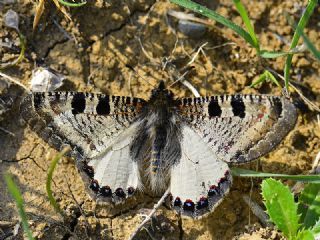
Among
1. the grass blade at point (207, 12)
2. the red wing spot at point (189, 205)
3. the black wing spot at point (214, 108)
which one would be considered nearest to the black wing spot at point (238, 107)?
the black wing spot at point (214, 108)

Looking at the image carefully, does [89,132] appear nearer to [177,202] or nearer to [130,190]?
[130,190]

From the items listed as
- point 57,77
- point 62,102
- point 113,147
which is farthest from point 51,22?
point 113,147

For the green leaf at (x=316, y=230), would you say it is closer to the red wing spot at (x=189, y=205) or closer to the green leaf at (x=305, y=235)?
the green leaf at (x=305, y=235)

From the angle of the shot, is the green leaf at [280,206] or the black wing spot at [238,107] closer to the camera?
the green leaf at [280,206]

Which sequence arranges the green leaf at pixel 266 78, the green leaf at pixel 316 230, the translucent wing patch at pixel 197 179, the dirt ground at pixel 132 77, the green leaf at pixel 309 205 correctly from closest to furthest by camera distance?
the green leaf at pixel 316 230, the translucent wing patch at pixel 197 179, the green leaf at pixel 309 205, the dirt ground at pixel 132 77, the green leaf at pixel 266 78

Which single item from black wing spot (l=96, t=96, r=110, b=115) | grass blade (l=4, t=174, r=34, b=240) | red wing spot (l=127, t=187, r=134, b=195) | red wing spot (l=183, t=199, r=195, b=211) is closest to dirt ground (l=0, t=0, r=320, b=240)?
red wing spot (l=127, t=187, r=134, b=195)

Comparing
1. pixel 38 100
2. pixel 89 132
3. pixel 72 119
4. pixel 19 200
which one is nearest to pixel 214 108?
pixel 89 132
